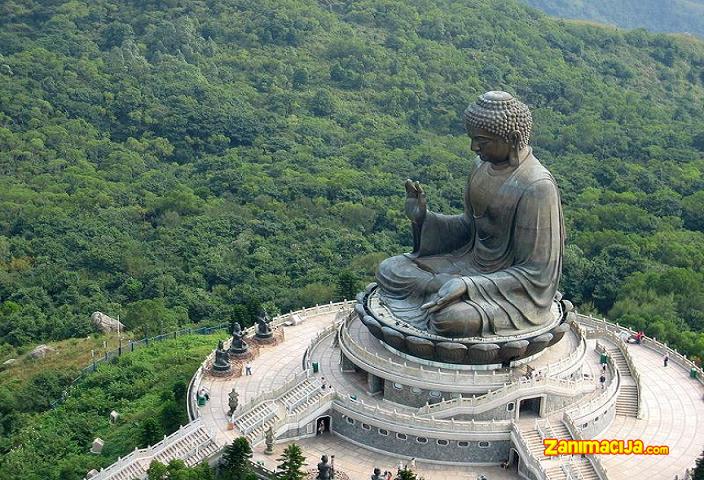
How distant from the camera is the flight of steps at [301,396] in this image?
Answer: 3014cm

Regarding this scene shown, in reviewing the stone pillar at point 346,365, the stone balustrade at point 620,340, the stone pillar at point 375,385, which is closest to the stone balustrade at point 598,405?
the stone balustrade at point 620,340

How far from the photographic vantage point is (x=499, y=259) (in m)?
30.6

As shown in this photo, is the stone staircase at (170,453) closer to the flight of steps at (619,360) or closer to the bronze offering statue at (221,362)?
the bronze offering statue at (221,362)

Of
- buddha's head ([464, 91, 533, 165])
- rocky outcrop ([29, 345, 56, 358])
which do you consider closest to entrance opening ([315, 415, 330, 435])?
buddha's head ([464, 91, 533, 165])

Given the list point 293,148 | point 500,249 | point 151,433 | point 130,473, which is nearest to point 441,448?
point 500,249

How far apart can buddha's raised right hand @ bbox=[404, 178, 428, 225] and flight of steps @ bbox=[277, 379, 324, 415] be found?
572 cm

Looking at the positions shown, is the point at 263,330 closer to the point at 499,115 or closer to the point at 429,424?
the point at 429,424

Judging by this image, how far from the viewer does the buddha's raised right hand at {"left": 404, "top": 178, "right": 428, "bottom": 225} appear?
31.8 metres

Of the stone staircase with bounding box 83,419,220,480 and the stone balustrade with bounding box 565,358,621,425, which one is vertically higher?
the stone balustrade with bounding box 565,358,621,425

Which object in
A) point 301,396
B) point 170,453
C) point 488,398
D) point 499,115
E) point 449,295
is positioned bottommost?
point 170,453

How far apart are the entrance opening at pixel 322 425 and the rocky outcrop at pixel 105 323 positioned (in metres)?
15.2

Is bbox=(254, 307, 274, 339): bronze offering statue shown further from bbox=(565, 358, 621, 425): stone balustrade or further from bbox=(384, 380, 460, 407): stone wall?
bbox=(565, 358, 621, 425): stone balustrade

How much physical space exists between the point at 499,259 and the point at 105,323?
1923 centimetres

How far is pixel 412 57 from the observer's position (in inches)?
3187
